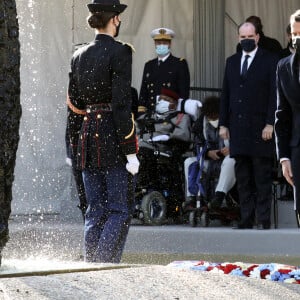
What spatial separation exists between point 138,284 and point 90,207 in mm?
2967

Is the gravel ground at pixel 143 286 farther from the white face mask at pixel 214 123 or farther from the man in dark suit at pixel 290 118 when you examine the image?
the white face mask at pixel 214 123

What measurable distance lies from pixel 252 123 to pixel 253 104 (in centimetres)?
19

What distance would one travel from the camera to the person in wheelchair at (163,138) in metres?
14.2

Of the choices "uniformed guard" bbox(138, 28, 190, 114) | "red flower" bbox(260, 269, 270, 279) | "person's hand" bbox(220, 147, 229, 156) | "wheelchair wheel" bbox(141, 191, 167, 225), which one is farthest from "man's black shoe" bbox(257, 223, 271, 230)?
"red flower" bbox(260, 269, 270, 279)

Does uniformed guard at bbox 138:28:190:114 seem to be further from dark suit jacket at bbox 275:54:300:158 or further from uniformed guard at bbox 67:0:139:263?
dark suit jacket at bbox 275:54:300:158

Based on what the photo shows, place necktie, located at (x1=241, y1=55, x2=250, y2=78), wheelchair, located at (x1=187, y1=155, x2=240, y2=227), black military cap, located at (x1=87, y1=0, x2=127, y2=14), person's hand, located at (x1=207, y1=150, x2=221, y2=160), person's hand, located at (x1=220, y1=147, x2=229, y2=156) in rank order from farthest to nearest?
person's hand, located at (x1=207, y1=150, x2=221, y2=160) → person's hand, located at (x1=220, y1=147, x2=229, y2=156) → wheelchair, located at (x1=187, y1=155, x2=240, y2=227) → necktie, located at (x1=241, y1=55, x2=250, y2=78) → black military cap, located at (x1=87, y1=0, x2=127, y2=14)

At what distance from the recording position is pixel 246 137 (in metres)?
12.9

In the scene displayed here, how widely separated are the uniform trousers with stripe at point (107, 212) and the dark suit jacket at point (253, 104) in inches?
175

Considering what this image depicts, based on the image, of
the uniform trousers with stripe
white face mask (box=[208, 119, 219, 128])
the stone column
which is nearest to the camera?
the stone column

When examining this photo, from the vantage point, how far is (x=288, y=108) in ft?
24.6

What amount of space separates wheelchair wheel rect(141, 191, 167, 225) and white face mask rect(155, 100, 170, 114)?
0.92 metres

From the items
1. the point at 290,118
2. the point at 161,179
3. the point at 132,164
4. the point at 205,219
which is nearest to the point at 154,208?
the point at 161,179

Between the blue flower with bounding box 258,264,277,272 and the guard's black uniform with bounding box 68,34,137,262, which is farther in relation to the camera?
the guard's black uniform with bounding box 68,34,137,262

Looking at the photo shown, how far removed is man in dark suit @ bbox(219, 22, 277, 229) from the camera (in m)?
12.9
